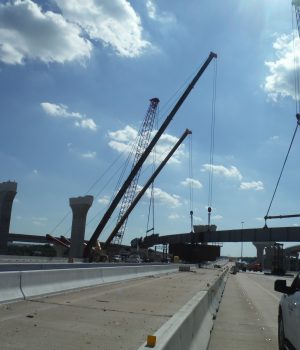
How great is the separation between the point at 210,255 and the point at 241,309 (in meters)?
76.5

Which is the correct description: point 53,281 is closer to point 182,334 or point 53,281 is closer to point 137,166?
point 182,334

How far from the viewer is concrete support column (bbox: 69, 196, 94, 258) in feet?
320

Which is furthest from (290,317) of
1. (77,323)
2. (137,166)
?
(137,166)

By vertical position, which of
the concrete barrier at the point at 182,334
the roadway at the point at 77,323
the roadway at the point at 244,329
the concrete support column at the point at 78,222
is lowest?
the roadway at the point at 244,329

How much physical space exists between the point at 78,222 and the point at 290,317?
304ft

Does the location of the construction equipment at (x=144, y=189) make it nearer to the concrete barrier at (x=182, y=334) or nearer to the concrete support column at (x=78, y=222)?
the concrete support column at (x=78, y=222)

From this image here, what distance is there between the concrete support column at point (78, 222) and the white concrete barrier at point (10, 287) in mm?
86240

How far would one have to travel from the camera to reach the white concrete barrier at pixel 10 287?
11.1 meters

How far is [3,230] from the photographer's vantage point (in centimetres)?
9206

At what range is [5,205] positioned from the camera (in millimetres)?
91750

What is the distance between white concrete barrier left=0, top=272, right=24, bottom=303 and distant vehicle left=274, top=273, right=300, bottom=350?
5.80m

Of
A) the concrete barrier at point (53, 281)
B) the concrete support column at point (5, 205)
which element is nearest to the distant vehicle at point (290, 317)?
the concrete barrier at point (53, 281)

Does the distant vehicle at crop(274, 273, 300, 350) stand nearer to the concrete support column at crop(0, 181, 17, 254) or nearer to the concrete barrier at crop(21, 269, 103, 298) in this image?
the concrete barrier at crop(21, 269, 103, 298)

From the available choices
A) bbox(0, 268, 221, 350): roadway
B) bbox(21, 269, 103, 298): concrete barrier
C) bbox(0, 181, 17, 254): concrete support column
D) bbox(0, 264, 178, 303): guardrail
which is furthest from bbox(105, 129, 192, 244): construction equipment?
bbox(0, 268, 221, 350): roadway
